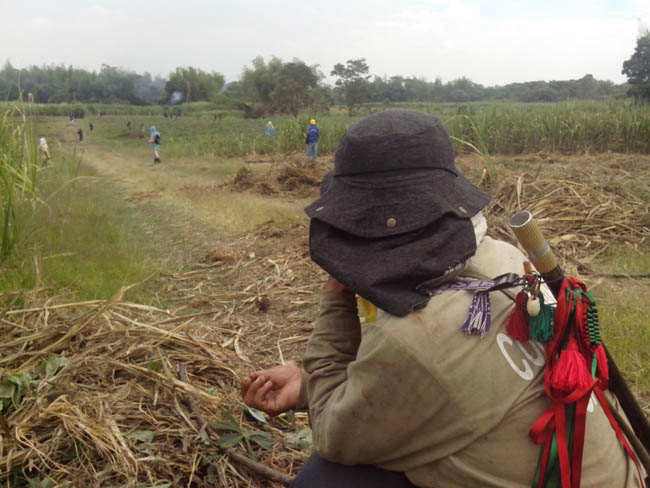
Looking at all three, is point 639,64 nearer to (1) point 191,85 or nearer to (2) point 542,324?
(2) point 542,324

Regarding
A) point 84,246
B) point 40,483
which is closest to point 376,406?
point 40,483

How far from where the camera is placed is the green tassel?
42.1 inches

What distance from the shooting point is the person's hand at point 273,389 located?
153 centimetres

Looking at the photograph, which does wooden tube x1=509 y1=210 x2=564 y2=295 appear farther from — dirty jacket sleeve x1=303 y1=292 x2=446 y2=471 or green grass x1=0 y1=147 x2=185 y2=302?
green grass x1=0 y1=147 x2=185 y2=302

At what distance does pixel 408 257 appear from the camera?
110 cm

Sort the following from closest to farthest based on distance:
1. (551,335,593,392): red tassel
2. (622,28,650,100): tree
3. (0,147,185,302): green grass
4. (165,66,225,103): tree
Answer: (551,335,593,392): red tassel → (0,147,185,302): green grass → (622,28,650,100): tree → (165,66,225,103): tree

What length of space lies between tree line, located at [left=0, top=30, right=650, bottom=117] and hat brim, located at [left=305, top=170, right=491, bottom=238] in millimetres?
3804

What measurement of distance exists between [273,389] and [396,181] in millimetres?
701

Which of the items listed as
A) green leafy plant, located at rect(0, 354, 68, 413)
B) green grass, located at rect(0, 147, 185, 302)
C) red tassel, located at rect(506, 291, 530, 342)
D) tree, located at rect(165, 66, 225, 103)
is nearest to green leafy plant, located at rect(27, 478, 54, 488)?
green leafy plant, located at rect(0, 354, 68, 413)

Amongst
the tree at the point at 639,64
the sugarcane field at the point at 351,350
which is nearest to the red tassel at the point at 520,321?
the sugarcane field at the point at 351,350

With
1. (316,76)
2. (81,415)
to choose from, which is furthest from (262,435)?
(316,76)

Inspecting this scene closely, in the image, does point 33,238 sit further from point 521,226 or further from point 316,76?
point 316,76

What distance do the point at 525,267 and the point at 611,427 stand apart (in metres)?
0.36

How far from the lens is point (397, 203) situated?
1.16 metres
